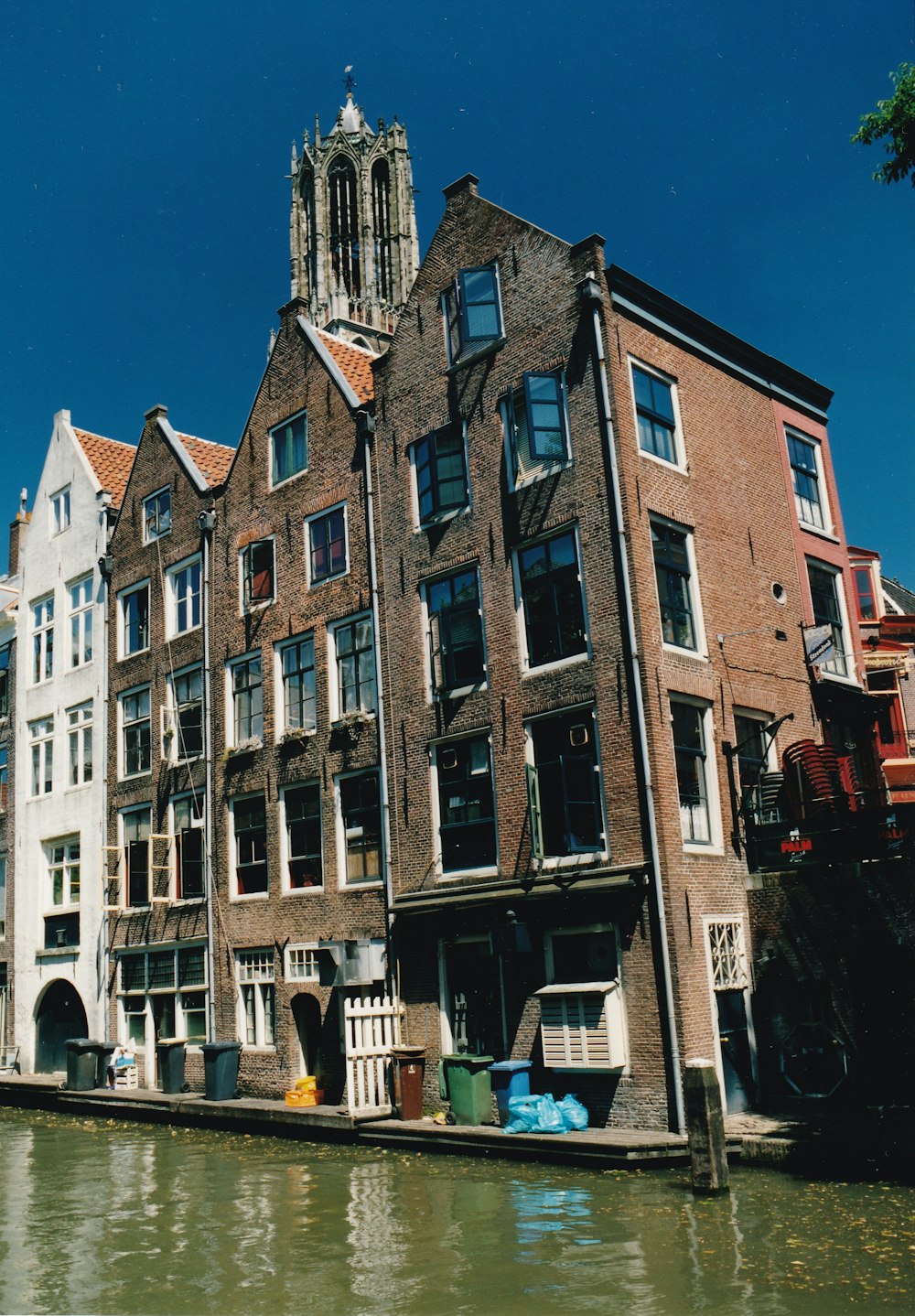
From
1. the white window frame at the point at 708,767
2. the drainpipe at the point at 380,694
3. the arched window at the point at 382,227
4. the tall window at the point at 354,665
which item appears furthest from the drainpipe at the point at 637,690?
the arched window at the point at 382,227

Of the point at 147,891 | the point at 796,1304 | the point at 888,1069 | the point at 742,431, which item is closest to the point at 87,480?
the point at 147,891

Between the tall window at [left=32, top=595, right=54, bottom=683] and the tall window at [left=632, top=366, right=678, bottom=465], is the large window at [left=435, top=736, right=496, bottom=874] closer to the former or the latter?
the tall window at [left=632, top=366, right=678, bottom=465]

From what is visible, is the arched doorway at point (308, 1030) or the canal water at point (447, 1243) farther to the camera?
the arched doorway at point (308, 1030)

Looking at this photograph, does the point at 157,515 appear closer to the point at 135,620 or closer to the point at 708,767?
the point at 135,620

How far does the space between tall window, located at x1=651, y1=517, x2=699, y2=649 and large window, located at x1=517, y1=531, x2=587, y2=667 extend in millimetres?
1435

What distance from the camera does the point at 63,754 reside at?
113 feet

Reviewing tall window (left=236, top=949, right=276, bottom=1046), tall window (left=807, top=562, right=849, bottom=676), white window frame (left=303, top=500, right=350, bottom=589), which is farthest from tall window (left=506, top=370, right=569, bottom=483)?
tall window (left=236, top=949, right=276, bottom=1046)

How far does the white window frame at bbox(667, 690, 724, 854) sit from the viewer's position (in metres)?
19.9

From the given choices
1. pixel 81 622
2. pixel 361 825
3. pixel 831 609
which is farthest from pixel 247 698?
pixel 831 609

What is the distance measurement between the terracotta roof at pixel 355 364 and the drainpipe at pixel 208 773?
5.07 metres

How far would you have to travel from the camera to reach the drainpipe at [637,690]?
18.0 m

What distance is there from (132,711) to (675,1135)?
20.0 meters

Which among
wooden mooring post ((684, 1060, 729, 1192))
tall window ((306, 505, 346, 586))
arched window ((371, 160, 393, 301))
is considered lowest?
wooden mooring post ((684, 1060, 729, 1192))

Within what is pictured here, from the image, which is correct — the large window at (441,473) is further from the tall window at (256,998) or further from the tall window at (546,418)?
the tall window at (256,998)
